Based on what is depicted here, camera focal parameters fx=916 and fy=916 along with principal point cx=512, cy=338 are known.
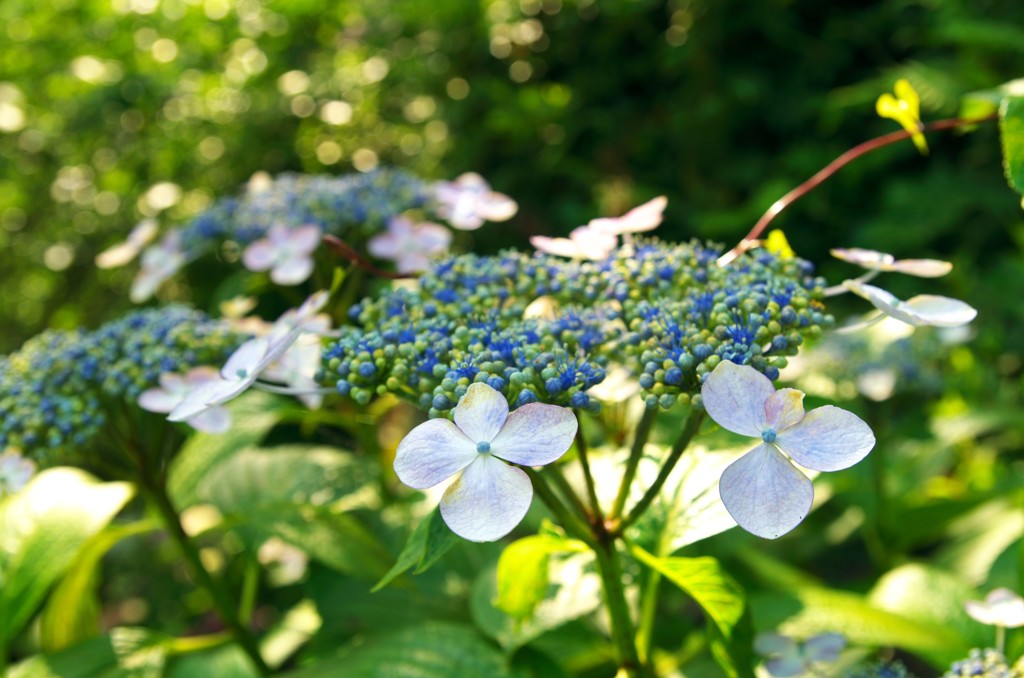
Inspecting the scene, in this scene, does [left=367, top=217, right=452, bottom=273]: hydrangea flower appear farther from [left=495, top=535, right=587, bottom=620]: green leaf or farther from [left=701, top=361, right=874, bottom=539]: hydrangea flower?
[left=701, top=361, right=874, bottom=539]: hydrangea flower

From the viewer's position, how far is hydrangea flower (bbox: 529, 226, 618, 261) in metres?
1.07

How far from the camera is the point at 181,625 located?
2.22 metres

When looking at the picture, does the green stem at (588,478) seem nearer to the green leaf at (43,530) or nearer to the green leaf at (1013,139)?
the green leaf at (1013,139)

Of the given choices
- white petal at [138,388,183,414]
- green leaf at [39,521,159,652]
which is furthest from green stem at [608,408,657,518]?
green leaf at [39,521,159,652]

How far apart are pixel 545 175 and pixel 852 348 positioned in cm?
159

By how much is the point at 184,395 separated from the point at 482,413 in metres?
0.51

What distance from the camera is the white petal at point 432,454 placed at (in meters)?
0.71

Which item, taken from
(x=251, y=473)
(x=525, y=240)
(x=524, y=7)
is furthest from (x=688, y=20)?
(x=251, y=473)

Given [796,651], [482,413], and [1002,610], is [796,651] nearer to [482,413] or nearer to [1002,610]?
[1002,610]

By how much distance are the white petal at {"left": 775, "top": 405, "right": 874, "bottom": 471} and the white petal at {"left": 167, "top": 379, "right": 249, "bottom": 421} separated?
1.65 ft

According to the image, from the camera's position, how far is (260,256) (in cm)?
136

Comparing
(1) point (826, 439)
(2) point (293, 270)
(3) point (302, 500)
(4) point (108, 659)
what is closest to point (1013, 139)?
(1) point (826, 439)

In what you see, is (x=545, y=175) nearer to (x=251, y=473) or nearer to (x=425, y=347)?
(x=251, y=473)

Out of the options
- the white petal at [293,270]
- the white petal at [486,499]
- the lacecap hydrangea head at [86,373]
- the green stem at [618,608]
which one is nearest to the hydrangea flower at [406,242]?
the white petal at [293,270]
